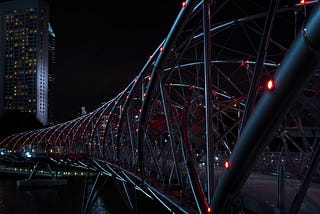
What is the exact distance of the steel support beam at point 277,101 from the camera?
6.84 m

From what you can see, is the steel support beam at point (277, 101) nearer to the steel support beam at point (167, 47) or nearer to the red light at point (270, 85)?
the red light at point (270, 85)

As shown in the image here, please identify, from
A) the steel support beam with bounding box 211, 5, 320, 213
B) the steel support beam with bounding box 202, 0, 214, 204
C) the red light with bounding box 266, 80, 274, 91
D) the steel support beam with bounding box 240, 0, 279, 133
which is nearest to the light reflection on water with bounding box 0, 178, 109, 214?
the steel support beam with bounding box 202, 0, 214, 204

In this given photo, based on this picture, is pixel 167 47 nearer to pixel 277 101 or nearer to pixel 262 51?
pixel 262 51

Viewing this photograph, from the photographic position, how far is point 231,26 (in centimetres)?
2661

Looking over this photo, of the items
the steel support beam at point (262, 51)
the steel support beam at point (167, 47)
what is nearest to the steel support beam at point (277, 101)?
Answer: the steel support beam at point (262, 51)

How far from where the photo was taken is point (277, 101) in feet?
25.2

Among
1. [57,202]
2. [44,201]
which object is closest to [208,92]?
[57,202]

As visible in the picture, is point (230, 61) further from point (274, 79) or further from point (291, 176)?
point (274, 79)

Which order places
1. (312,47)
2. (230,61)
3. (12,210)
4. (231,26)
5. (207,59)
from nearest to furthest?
(312,47), (207,59), (231,26), (230,61), (12,210)

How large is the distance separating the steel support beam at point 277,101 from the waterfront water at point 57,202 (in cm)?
4716

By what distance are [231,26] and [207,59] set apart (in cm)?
1535

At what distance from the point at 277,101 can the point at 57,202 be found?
68163 mm

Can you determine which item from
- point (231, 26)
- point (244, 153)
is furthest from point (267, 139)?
point (231, 26)

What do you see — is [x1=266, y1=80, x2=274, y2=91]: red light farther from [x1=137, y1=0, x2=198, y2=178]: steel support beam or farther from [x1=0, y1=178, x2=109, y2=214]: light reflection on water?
[x1=0, y1=178, x2=109, y2=214]: light reflection on water
